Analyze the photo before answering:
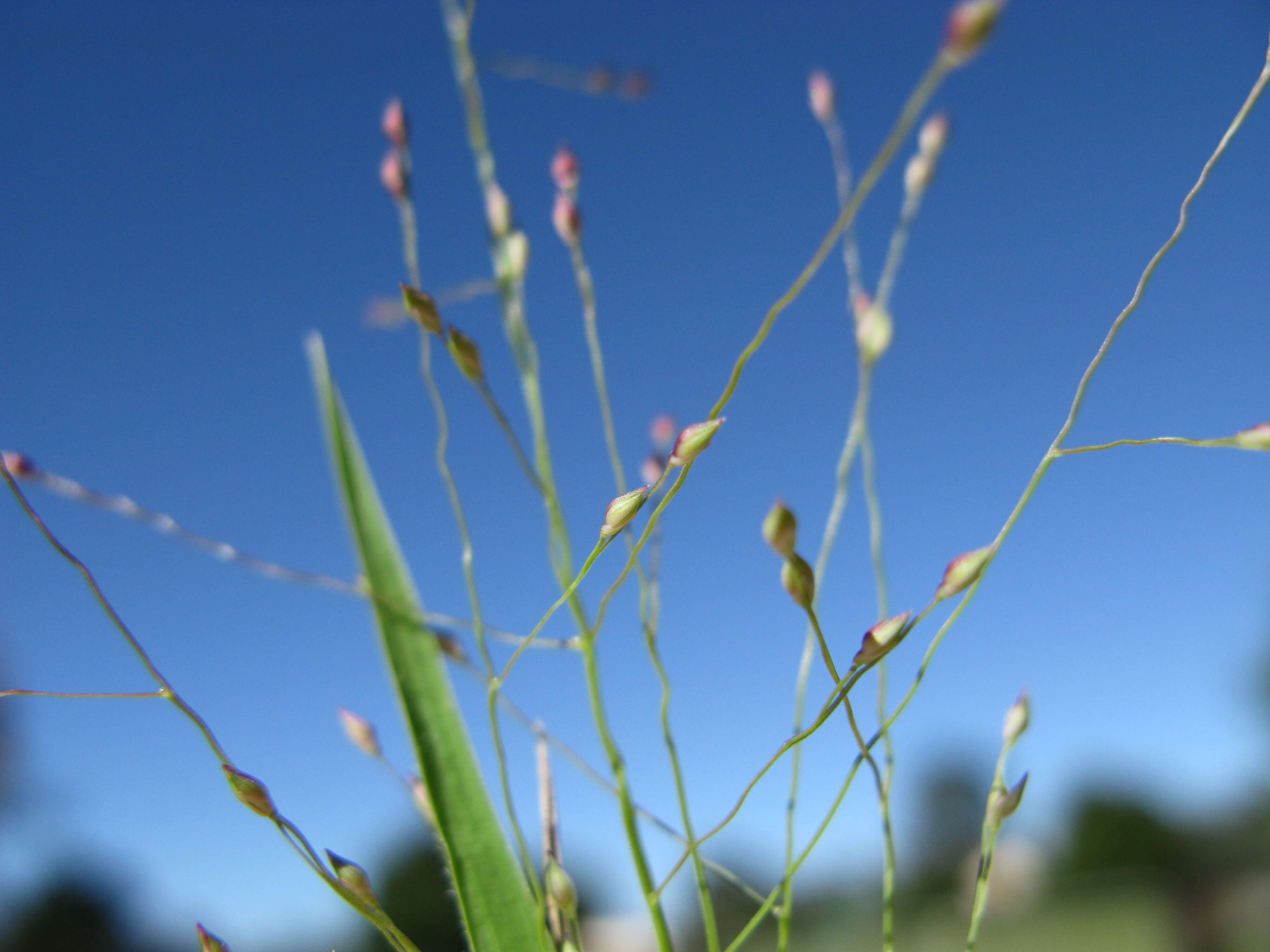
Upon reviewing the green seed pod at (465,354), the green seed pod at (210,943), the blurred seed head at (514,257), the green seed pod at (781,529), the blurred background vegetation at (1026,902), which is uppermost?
the blurred background vegetation at (1026,902)

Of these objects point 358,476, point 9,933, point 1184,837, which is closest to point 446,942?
point 9,933

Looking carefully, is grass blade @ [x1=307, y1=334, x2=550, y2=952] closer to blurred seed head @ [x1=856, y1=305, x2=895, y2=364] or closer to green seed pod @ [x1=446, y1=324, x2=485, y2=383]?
green seed pod @ [x1=446, y1=324, x2=485, y2=383]

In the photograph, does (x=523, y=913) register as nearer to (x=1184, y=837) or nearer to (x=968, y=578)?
(x=968, y=578)

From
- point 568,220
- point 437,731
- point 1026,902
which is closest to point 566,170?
point 568,220

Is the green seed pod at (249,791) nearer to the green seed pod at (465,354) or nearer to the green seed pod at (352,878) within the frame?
the green seed pod at (352,878)

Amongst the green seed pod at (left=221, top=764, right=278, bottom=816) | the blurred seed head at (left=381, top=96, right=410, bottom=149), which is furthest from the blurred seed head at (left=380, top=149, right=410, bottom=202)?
the green seed pod at (left=221, top=764, right=278, bottom=816)

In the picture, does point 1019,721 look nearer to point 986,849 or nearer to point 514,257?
point 986,849

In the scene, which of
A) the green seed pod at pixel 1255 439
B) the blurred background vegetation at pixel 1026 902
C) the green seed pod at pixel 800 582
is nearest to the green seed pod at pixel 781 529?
the green seed pod at pixel 800 582
